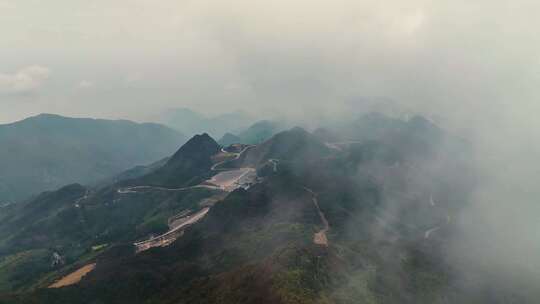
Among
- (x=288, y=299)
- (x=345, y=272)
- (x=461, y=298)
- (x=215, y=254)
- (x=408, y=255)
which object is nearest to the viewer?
(x=288, y=299)

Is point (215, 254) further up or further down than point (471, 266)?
further up

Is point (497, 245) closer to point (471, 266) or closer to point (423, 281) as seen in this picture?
point (471, 266)

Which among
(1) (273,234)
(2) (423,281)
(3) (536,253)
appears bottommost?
(3) (536,253)

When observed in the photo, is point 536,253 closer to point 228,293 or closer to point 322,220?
point 322,220

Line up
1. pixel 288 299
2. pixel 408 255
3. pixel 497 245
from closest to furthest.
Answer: pixel 288 299 → pixel 408 255 → pixel 497 245

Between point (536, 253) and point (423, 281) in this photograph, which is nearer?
point (423, 281)

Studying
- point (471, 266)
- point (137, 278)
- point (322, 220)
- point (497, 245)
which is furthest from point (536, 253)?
point (137, 278)
